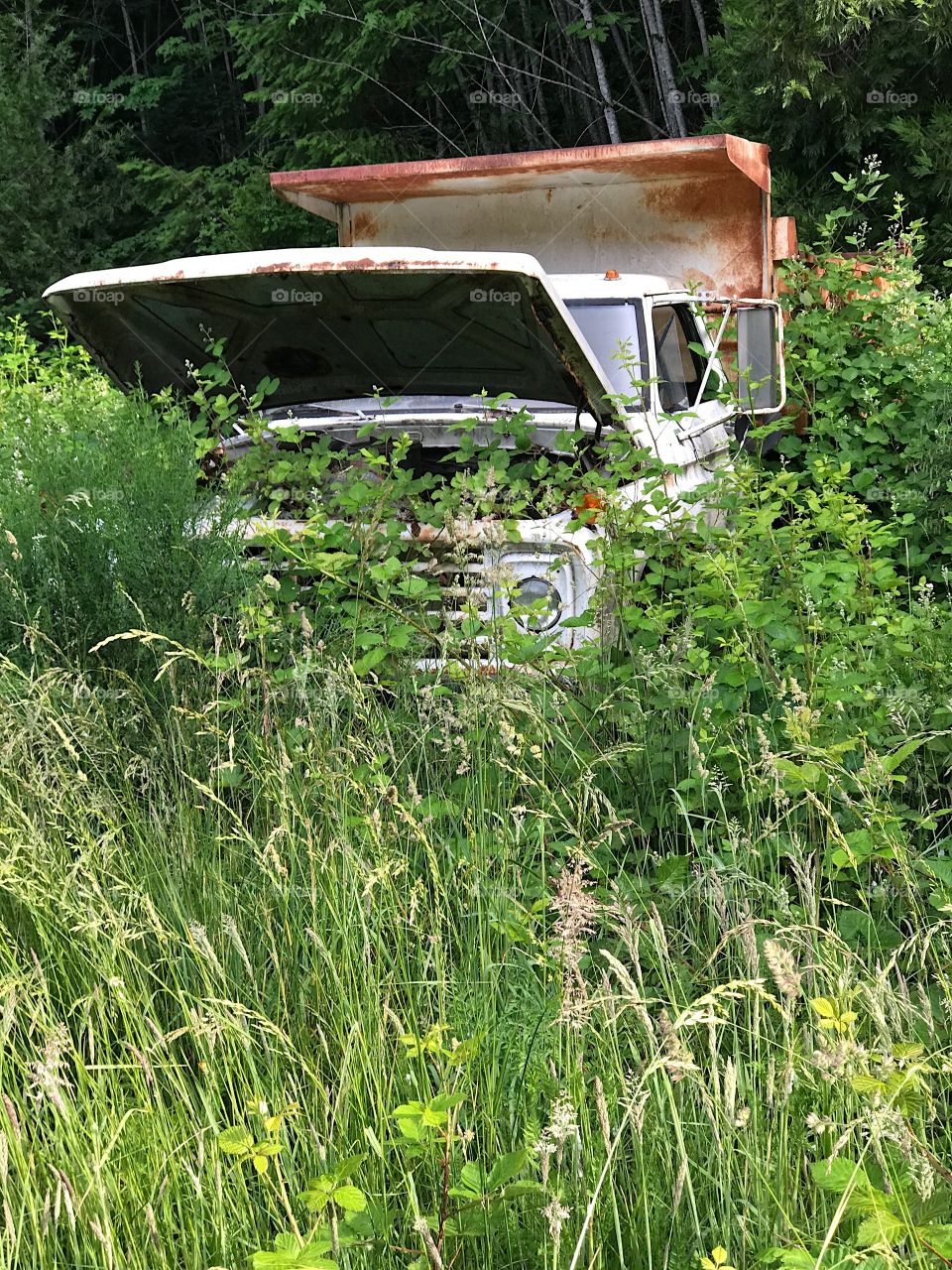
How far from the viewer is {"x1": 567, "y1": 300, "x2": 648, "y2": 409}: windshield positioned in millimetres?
5270

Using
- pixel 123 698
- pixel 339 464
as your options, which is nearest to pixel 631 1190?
pixel 123 698

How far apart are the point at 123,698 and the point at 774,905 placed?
2077 millimetres

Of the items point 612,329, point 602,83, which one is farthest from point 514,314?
point 602,83

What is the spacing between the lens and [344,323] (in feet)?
16.5

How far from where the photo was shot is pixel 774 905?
2.62 metres

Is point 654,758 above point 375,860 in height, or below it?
below

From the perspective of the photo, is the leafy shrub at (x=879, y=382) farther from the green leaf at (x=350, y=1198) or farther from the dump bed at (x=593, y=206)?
the green leaf at (x=350, y=1198)

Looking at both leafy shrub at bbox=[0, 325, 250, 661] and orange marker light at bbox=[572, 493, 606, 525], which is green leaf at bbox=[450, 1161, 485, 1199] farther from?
orange marker light at bbox=[572, 493, 606, 525]

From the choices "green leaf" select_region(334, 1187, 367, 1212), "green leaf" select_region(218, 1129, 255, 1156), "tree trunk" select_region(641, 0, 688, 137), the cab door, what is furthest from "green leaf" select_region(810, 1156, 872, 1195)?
"tree trunk" select_region(641, 0, 688, 137)

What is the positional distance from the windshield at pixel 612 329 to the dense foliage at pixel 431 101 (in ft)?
23.7

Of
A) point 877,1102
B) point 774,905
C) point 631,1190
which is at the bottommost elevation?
point 774,905

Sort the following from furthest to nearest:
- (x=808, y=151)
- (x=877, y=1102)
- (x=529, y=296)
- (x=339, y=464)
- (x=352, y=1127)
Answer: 1. (x=808, y=151)
2. (x=339, y=464)
3. (x=529, y=296)
4. (x=352, y=1127)
5. (x=877, y=1102)

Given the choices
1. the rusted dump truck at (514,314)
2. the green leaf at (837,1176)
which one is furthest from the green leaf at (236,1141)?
the rusted dump truck at (514,314)

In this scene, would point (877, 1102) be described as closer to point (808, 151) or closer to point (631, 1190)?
point (631, 1190)
